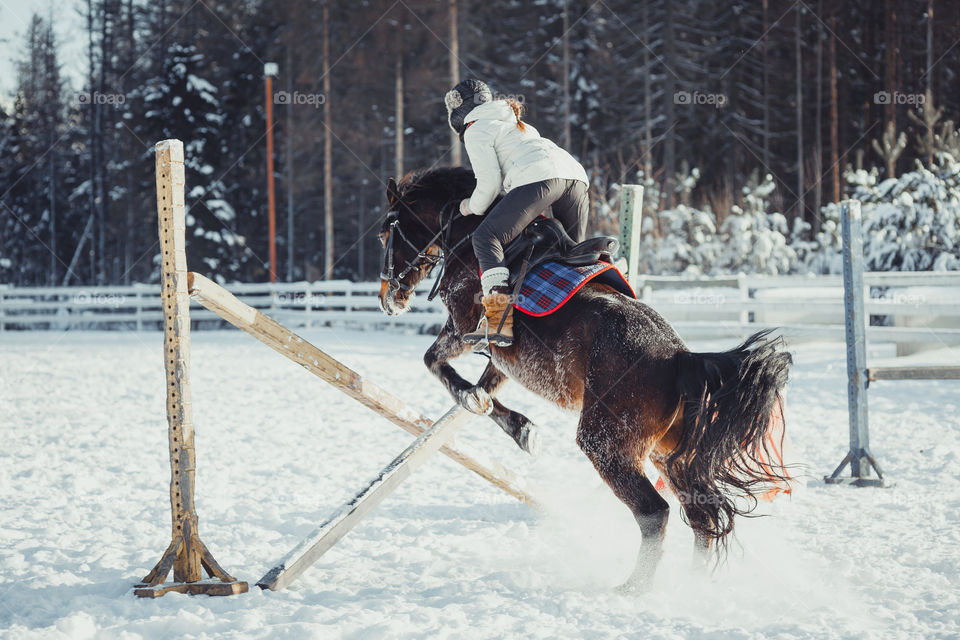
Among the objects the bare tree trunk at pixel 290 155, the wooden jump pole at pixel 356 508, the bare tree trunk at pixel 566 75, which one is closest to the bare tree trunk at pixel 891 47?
the bare tree trunk at pixel 566 75

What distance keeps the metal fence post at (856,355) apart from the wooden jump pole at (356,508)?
322cm

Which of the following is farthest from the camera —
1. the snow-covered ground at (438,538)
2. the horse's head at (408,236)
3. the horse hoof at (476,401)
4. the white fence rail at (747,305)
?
the white fence rail at (747,305)

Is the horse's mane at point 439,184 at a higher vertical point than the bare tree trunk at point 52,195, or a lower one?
lower

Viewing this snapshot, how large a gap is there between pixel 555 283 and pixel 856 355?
3.16m

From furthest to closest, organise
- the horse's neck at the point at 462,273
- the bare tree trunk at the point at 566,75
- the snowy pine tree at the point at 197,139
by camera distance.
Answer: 1. the bare tree trunk at the point at 566,75
2. the snowy pine tree at the point at 197,139
3. the horse's neck at the point at 462,273

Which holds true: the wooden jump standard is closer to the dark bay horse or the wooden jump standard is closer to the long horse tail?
the dark bay horse

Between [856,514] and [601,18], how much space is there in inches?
1127

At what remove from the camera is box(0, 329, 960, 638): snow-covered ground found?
3.36 metres

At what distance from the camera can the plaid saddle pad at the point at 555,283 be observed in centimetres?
398

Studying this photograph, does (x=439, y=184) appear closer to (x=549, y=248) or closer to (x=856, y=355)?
(x=549, y=248)

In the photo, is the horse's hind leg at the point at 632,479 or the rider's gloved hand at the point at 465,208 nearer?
the horse's hind leg at the point at 632,479

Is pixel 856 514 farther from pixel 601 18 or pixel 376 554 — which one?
pixel 601 18

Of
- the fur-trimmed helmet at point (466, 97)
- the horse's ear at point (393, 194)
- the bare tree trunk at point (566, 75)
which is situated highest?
the bare tree trunk at point (566, 75)

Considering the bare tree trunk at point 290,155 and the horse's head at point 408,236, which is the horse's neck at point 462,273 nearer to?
the horse's head at point 408,236
